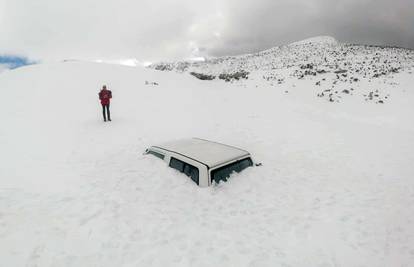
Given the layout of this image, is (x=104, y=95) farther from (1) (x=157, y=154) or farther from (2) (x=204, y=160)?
(2) (x=204, y=160)

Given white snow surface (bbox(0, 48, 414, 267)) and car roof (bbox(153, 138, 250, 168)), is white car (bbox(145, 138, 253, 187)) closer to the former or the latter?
car roof (bbox(153, 138, 250, 168))

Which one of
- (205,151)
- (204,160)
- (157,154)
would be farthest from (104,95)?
(204,160)

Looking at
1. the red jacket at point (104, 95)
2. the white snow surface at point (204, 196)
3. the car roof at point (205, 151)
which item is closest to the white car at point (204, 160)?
the car roof at point (205, 151)

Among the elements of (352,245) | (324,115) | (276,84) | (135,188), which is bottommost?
(352,245)

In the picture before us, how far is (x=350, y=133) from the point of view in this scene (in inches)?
533

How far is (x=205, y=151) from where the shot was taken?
7.14 metres

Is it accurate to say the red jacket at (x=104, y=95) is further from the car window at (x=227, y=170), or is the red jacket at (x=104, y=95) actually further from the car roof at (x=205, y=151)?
the car window at (x=227, y=170)

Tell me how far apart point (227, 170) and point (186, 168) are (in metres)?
1.11

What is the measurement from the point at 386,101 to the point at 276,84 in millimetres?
11765

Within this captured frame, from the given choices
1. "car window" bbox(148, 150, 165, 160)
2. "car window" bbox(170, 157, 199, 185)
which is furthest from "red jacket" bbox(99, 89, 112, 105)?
"car window" bbox(170, 157, 199, 185)

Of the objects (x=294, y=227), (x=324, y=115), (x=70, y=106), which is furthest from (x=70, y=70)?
(x=294, y=227)

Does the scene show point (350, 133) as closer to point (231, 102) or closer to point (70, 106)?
Result: point (231, 102)

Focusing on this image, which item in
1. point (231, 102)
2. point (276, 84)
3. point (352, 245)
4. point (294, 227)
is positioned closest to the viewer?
point (352, 245)

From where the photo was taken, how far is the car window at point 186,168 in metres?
6.59
